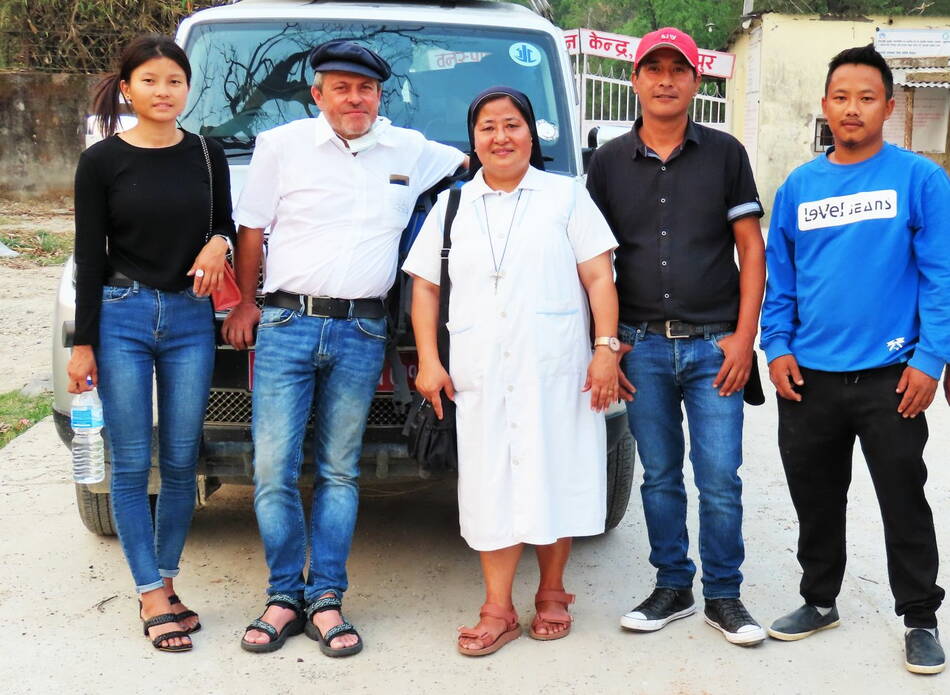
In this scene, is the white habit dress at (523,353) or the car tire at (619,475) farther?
the car tire at (619,475)

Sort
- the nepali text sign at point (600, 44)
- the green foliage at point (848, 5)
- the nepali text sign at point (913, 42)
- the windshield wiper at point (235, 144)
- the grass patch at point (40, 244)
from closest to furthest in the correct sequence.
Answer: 1. the windshield wiper at point (235, 144)
2. the grass patch at point (40, 244)
3. the nepali text sign at point (600, 44)
4. the nepali text sign at point (913, 42)
5. the green foliage at point (848, 5)

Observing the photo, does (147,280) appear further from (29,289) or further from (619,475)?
(29,289)

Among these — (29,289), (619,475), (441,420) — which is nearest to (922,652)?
(619,475)

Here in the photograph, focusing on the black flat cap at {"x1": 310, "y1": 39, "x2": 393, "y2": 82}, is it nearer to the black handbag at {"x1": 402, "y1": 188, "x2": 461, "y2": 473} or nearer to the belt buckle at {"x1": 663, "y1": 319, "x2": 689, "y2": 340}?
the black handbag at {"x1": 402, "y1": 188, "x2": 461, "y2": 473}

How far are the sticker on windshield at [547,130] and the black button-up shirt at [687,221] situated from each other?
1.19 m

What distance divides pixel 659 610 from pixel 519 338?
1.12m

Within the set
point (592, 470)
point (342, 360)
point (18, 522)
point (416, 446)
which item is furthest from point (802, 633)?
point (18, 522)

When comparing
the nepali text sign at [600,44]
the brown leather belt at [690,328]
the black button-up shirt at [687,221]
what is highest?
the nepali text sign at [600,44]

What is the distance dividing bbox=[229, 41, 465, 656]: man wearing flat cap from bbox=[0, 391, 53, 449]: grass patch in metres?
3.03

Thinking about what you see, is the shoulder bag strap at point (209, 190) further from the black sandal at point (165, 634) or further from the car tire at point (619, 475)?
the car tire at point (619, 475)

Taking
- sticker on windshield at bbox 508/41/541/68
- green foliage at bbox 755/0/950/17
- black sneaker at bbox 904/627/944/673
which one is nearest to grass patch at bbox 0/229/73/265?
sticker on windshield at bbox 508/41/541/68

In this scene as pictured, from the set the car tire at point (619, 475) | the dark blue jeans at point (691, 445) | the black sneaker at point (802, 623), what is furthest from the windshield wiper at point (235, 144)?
the black sneaker at point (802, 623)

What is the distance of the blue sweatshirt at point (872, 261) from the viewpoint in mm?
3283

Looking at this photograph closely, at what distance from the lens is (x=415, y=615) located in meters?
3.90
